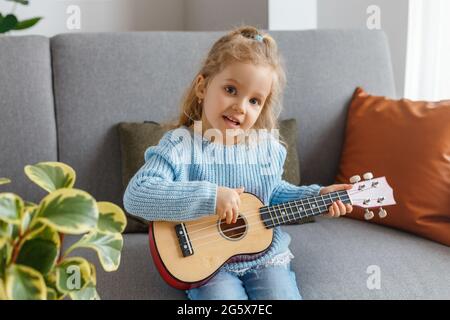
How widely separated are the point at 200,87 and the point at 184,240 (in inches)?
14.9

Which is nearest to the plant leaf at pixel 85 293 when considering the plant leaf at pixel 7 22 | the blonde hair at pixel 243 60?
the blonde hair at pixel 243 60

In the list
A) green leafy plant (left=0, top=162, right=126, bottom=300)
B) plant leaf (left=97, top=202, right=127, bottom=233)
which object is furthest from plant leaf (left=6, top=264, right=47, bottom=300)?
plant leaf (left=97, top=202, right=127, bottom=233)

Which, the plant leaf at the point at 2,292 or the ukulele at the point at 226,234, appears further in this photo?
the ukulele at the point at 226,234

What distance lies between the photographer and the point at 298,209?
49.0 inches

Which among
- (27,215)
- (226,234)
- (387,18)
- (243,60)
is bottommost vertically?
(226,234)

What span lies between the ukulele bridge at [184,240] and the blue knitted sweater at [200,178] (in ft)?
0.07

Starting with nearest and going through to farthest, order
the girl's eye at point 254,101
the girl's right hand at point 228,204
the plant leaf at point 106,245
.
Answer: the plant leaf at point 106,245, the girl's right hand at point 228,204, the girl's eye at point 254,101

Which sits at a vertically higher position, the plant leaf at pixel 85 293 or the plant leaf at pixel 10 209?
the plant leaf at pixel 10 209

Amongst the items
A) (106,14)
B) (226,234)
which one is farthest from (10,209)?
(106,14)

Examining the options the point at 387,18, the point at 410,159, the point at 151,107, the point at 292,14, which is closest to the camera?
the point at 410,159

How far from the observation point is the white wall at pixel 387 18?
203 centimetres

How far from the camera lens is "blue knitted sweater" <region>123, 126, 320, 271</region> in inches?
46.0

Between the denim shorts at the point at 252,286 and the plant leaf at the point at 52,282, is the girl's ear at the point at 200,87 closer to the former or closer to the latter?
the denim shorts at the point at 252,286

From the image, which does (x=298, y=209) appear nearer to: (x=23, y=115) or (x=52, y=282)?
(x=52, y=282)
